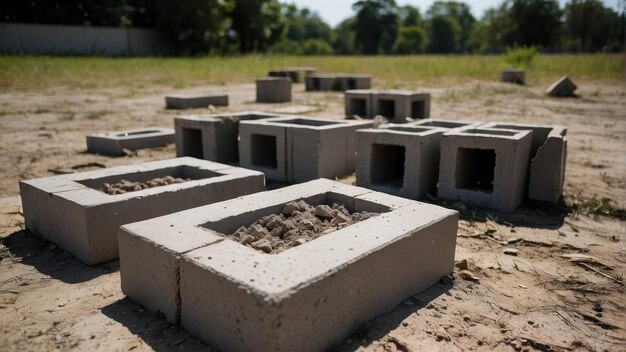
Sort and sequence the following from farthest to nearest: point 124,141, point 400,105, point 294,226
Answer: point 400,105
point 124,141
point 294,226

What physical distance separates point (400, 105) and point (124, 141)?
4937 millimetres

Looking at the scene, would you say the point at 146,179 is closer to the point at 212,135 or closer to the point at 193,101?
the point at 212,135

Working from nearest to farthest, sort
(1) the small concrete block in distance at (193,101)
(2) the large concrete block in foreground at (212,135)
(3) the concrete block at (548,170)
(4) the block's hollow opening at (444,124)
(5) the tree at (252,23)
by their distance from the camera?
(3) the concrete block at (548,170) < (4) the block's hollow opening at (444,124) < (2) the large concrete block in foreground at (212,135) < (1) the small concrete block in distance at (193,101) < (5) the tree at (252,23)

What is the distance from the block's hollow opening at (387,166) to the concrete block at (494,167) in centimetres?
64

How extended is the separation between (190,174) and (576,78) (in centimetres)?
2013

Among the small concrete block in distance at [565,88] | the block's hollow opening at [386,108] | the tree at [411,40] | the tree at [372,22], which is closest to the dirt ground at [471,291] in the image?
the block's hollow opening at [386,108]

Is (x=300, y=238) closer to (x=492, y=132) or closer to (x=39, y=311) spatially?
(x=39, y=311)

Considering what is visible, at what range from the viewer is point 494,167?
17.3ft

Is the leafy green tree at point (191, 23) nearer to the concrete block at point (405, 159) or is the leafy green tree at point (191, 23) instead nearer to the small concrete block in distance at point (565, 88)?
the small concrete block in distance at point (565, 88)

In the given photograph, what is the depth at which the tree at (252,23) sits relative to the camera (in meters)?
44.3

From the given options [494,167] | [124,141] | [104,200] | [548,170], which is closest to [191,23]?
[124,141]

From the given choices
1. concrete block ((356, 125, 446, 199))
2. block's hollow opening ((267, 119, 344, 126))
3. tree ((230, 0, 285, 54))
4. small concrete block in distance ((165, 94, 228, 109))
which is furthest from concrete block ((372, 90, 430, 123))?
tree ((230, 0, 285, 54))

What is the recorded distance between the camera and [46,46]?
30047mm

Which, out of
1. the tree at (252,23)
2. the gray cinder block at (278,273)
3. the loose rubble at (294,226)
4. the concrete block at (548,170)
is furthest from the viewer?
the tree at (252,23)
